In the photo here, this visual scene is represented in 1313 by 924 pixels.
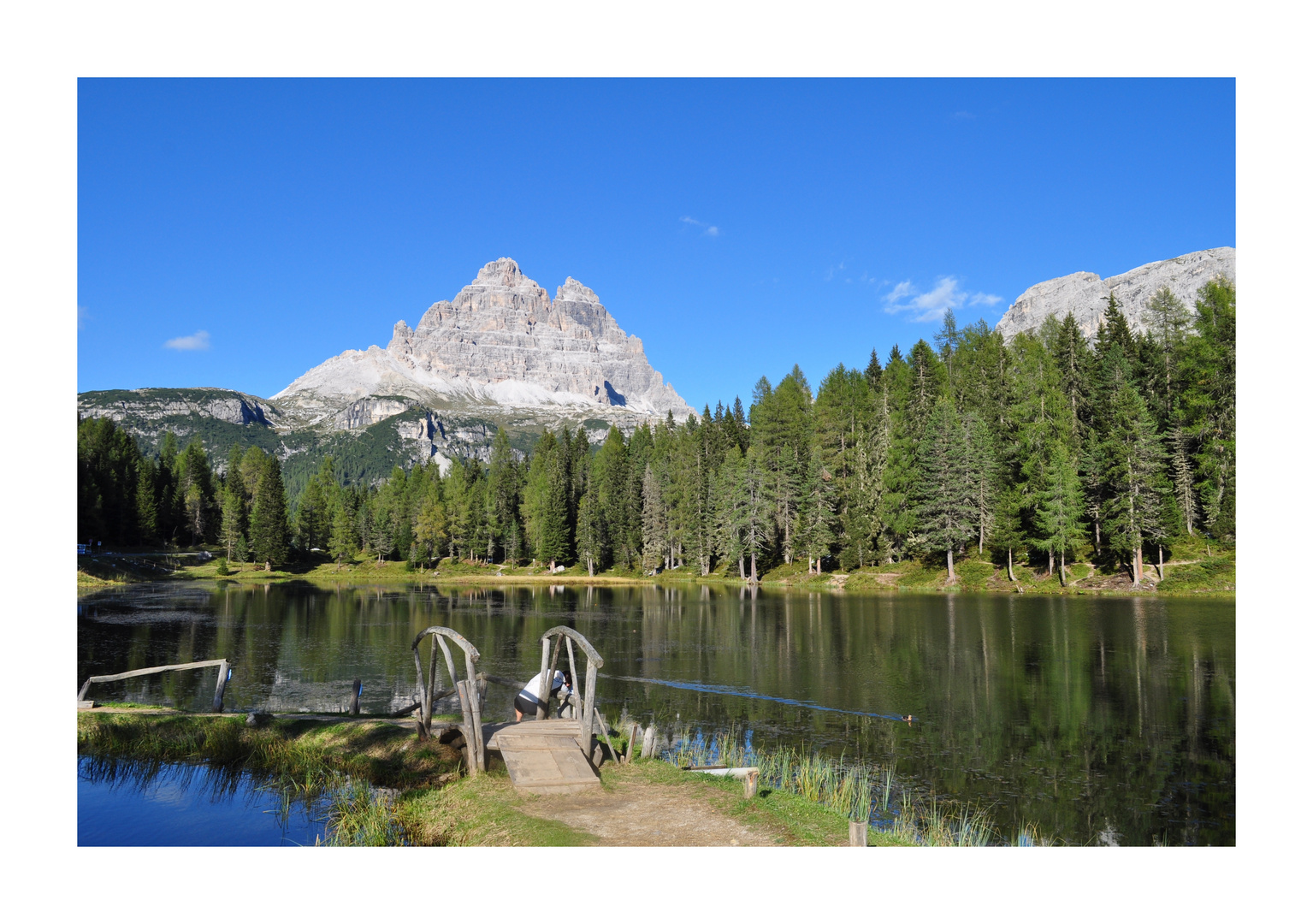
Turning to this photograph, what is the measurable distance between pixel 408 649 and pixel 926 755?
1032 inches

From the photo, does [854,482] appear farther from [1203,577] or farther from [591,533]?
[591,533]

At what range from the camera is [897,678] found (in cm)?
2855

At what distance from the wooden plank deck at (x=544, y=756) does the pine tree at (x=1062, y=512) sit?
183 ft

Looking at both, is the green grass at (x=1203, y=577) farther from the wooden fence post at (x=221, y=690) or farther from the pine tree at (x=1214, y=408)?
the wooden fence post at (x=221, y=690)

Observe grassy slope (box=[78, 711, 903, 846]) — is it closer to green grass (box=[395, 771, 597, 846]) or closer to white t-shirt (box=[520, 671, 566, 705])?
green grass (box=[395, 771, 597, 846])

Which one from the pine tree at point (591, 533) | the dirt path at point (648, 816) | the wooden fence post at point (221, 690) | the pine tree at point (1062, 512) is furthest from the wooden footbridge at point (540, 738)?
the pine tree at point (591, 533)

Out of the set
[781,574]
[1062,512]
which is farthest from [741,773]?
[781,574]

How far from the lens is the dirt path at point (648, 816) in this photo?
36.9 ft

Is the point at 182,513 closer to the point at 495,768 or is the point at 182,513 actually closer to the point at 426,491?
the point at 426,491

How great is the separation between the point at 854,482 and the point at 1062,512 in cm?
2263

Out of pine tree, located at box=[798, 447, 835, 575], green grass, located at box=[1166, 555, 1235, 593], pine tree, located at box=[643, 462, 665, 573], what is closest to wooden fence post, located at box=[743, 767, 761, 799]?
green grass, located at box=[1166, 555, 1235, 593]

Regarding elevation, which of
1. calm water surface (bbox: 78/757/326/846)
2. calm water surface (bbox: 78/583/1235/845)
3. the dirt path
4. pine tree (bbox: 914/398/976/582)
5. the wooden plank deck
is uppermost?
pine tree (bbox: 914/398/976/582)

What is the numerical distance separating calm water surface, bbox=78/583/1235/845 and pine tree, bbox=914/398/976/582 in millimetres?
11187

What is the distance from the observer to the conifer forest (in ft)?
201
